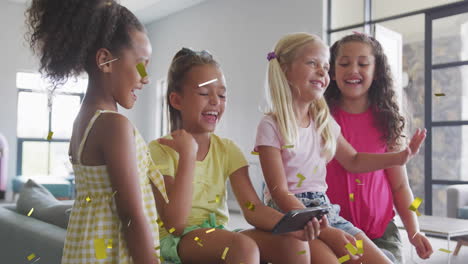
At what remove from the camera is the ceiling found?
31.3 feet

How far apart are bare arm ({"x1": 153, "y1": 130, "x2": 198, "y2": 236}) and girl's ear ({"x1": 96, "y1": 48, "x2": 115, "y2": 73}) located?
0.32 metres

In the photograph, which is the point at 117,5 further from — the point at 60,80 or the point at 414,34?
the point at 414,34

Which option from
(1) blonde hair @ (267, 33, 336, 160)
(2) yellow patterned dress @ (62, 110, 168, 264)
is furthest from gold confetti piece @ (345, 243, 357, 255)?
(2) yellow patterned dress @ (62, 110, 168, 264)

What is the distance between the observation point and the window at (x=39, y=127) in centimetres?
968

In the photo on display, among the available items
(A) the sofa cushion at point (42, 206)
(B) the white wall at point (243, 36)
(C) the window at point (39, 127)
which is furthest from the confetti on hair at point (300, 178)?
(C) the window at point (39, 127)

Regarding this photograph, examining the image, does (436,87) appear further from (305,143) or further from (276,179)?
(276,179)

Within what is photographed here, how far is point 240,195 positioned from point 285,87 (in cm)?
38

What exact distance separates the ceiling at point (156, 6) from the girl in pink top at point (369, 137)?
26.0 ft

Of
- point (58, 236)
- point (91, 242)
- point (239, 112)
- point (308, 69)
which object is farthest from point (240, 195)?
point (239, 112)

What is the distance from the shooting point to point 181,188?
1384mm

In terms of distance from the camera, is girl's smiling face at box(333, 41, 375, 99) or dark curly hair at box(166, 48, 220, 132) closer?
dark curly hair at box(166, 48, 220, 132)

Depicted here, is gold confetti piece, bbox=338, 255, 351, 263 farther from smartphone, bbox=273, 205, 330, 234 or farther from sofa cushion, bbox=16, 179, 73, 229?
sofa cushion, bbox=16, 179, 73, 229

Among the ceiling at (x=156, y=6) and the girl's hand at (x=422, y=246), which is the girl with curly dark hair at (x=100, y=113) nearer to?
the girl's hand at (x=422, y=246)

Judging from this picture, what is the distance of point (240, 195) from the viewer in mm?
1618
